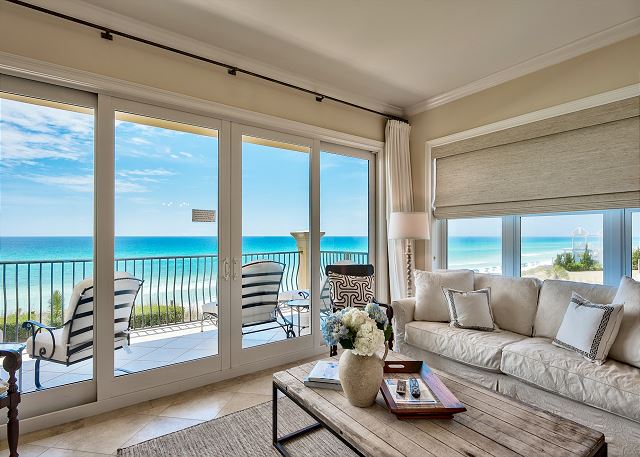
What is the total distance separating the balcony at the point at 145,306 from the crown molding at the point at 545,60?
99.9 inches

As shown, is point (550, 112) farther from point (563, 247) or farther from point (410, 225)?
point (410, 225)

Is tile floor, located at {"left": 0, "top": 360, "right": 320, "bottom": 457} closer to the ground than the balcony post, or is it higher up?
closer to the ground

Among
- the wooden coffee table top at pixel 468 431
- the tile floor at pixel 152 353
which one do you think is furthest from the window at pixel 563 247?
the tile floor at pixel 152 353

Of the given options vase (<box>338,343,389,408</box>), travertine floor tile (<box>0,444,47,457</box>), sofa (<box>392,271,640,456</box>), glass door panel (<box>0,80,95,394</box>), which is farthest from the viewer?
glass door panel (<box>0,80,95,394</box>)

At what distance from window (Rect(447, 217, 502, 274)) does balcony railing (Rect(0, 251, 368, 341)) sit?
62.8 inches

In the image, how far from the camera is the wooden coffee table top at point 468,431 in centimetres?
124

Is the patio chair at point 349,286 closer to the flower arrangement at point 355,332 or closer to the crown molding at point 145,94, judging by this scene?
the crown molding at point 145,94

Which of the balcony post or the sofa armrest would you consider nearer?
the sofa armrest

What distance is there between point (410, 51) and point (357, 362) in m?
2.65

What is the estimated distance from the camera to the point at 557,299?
8.50 feet

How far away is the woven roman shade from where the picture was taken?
255cm

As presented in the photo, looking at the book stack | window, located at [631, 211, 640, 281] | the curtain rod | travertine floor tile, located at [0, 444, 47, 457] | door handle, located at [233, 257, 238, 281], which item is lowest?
travertine floor tile, located at [0, 444, 47, 457]

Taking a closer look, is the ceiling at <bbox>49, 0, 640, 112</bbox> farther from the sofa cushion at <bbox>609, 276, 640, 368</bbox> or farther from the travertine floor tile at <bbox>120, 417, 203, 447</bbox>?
the travertine floor tile at <bbox>120, 417, 203, 447</bbox>

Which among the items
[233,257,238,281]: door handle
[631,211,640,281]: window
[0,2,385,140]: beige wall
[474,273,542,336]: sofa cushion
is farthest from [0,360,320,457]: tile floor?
[631,211,640,281]: window
